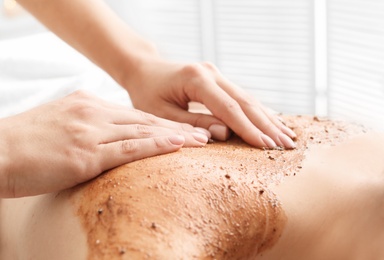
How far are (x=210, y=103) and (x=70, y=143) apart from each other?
37 centimetres

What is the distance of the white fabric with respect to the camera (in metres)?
1.80

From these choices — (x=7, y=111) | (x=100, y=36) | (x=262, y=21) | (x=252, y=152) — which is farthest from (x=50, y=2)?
(x=262, y=21)

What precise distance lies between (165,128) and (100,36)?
482mm

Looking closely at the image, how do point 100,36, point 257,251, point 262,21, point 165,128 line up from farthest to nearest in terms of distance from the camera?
point 262,21
point 100,36
point 165,128
point 257,251

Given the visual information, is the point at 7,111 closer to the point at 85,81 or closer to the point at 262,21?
the point at 85,81

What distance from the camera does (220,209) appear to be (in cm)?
109

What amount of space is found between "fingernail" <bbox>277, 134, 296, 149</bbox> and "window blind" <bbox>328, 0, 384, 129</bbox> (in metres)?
1.78

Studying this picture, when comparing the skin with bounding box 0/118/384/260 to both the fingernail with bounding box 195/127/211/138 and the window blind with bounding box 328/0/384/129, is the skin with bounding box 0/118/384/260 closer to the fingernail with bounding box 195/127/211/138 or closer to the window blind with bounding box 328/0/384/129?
the fingernail with bounding box 195/127/211/138

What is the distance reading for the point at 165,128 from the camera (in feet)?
4.25

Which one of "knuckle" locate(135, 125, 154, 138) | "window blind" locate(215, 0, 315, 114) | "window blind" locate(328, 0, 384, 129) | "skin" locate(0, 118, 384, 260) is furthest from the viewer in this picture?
"window blind" locate(215, 0, 315, 114)

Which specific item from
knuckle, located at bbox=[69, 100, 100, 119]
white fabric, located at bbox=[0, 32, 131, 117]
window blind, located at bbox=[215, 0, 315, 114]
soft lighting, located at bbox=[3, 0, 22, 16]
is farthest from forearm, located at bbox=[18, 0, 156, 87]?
window blind, located at bbox=[215, 0, 315, 114]

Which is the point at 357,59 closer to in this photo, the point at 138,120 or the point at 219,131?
the point at 219,131

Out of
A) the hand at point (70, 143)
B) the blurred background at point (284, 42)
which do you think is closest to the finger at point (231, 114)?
the hand at point (70, 143)

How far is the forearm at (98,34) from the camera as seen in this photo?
5.39ft
